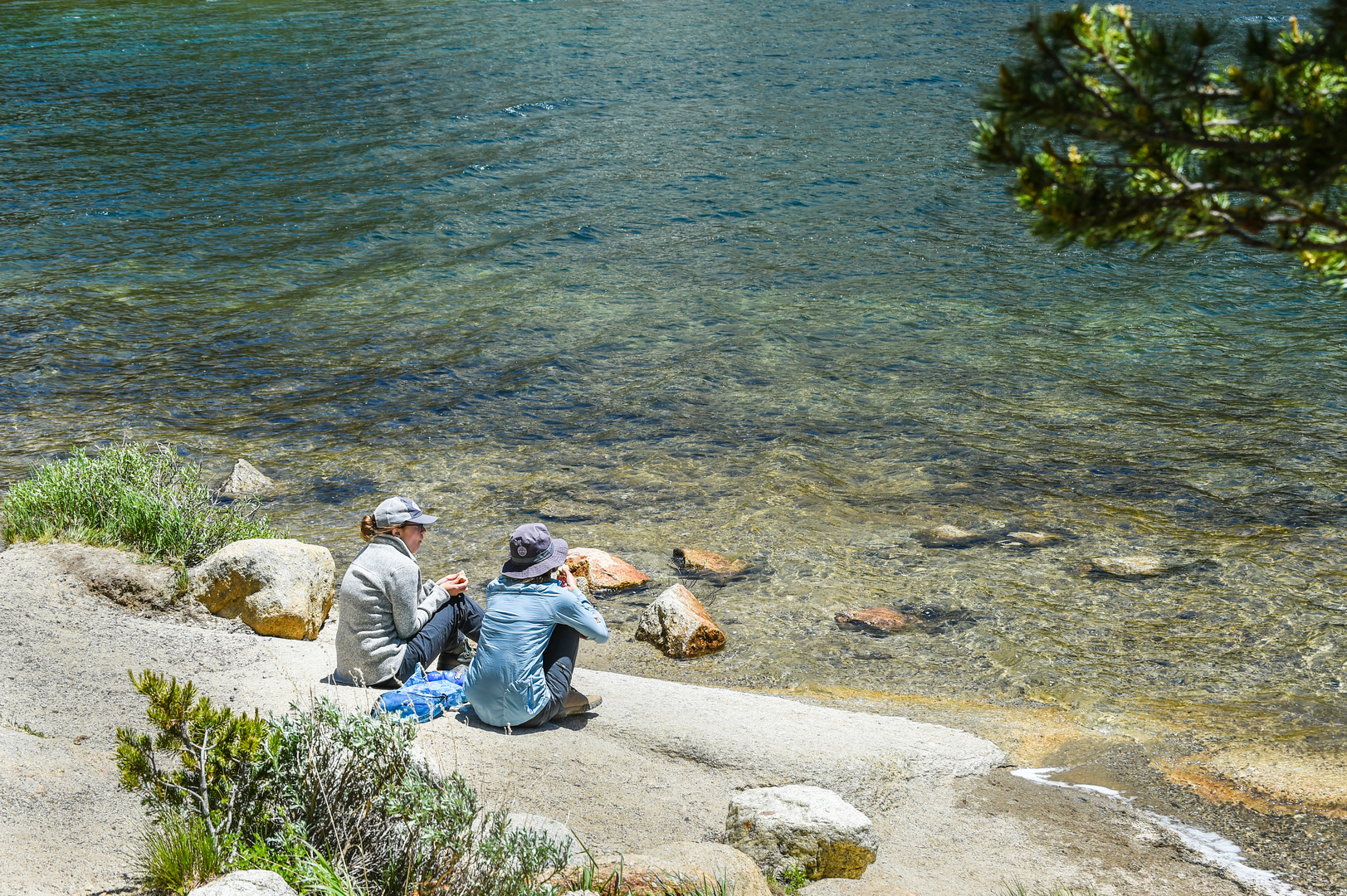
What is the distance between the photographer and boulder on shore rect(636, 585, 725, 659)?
8.35m

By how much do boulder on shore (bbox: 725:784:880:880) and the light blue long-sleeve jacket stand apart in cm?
167

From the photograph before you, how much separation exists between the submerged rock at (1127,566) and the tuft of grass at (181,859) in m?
7.56

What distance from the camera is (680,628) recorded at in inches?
330

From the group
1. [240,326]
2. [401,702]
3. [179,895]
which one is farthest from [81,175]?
[179,895]

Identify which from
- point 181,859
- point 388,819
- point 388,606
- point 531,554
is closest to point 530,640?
point 531,554

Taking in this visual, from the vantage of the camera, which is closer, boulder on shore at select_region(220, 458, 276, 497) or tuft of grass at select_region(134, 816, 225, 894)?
tuft of grass at select_region(134, 816, 225, 894)

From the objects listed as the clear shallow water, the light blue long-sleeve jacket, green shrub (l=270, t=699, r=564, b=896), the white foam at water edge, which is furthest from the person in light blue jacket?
the white foam at water edge

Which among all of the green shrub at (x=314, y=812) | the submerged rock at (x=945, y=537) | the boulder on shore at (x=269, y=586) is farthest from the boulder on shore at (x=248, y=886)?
the submerged rock at (x=945, y=537)

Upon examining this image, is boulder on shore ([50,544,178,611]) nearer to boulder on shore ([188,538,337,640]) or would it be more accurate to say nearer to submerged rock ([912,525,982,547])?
boulder on shore ([188,538,337,640])

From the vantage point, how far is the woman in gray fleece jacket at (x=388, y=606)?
22.5ft

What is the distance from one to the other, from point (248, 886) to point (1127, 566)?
26.4 feet

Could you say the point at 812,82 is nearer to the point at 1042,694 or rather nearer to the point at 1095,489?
the point at 1095,489

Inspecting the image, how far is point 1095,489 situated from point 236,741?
906 cm

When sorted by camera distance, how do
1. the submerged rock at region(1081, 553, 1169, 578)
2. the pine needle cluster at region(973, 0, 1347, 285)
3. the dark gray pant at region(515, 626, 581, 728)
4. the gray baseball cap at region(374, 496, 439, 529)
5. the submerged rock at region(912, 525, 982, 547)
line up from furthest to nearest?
the submerged rock at region(912, 525, 982, 547)
the submerged rock at region(1081, 553, 1169, 578)
the gray baseball cap at region(374, 496, 439, 529)
the dark gray pant at region(515, 626, 581, 728)
the pine needle cluster at region(973, 0, 1347, 285)
